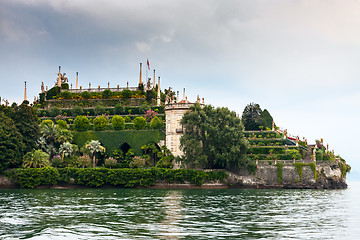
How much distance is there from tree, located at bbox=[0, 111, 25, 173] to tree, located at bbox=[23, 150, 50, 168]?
1.16m

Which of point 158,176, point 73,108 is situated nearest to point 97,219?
point 158,176

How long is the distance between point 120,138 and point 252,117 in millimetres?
29649

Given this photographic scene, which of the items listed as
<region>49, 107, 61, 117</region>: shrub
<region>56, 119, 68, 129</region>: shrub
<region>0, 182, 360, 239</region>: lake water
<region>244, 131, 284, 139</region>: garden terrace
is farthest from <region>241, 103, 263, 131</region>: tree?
<region>0, 182, 360, 239</region>: lake water

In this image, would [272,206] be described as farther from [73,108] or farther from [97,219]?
[73,108]

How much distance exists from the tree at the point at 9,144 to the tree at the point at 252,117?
45503mm

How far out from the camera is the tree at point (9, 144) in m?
75.6

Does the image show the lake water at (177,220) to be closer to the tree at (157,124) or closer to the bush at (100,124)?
the tree at (157,124)

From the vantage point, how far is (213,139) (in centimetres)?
7912

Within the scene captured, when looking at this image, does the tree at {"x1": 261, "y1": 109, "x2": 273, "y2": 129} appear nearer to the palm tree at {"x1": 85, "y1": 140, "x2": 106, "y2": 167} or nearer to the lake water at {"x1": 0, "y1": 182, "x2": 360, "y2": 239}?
the palm tree at {"x1": 85, "y1": 140, "x2": 106, "y2": 167}

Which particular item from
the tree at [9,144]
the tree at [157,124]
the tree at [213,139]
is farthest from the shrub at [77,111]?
the tree at [213,139]

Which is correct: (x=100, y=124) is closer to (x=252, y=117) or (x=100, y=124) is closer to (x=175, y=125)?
(x=175, y=125)

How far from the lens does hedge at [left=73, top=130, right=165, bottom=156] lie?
89.5m

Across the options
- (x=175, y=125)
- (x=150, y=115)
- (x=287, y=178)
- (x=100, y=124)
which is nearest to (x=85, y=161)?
(x=100, y=124)

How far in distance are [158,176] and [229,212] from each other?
126 ft
